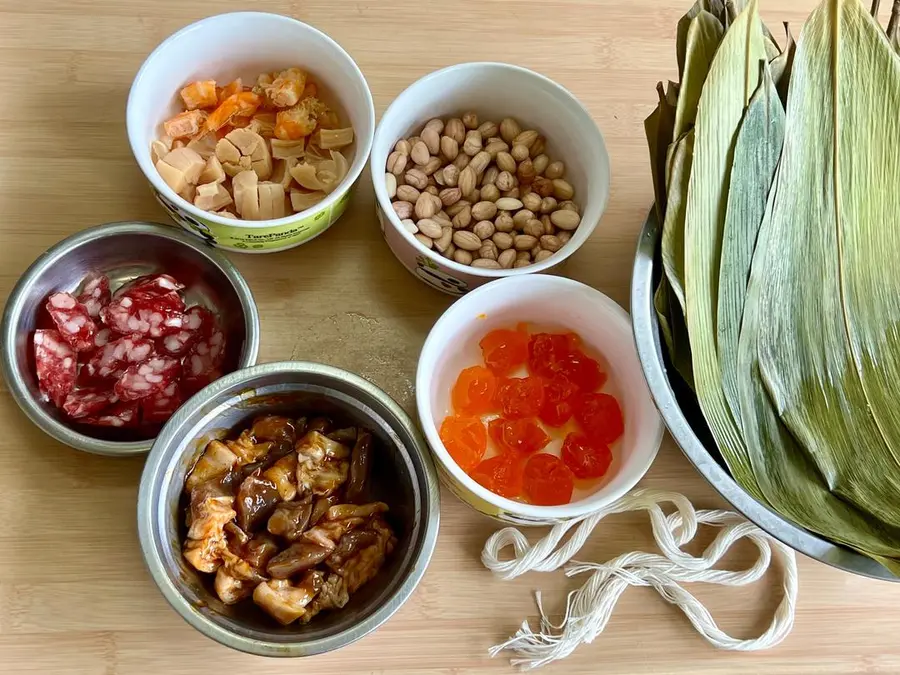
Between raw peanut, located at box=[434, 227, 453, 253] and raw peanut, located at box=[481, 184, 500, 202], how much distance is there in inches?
2.8

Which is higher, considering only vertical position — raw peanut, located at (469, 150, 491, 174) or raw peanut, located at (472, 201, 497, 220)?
raw peanut, located at (469, 150, 491, 174)

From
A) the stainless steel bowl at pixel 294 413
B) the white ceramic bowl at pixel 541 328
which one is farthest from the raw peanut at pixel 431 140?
the stainless steel bowl at pixel 294 413

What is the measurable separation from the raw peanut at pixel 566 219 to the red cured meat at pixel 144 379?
50 cm

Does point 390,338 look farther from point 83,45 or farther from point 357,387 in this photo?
point 83,45

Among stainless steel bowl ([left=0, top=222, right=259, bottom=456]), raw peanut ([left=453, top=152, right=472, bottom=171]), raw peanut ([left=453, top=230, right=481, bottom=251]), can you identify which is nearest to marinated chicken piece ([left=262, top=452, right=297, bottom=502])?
stainless steel bowl ([left=0, top=222, right=259, bottom=456])

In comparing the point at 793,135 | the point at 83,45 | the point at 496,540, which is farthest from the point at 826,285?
the point at 83,45

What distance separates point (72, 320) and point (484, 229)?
50 centimetres

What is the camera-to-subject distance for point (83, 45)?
3.52 ft

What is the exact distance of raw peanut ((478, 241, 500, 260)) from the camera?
985 mm

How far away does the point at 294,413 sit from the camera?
92 cm

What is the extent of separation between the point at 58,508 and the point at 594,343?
0.66 meters

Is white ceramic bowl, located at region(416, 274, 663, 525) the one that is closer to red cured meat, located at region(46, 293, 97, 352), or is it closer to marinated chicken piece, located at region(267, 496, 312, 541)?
marinated chicken piece, located at region(267, 496, 312, 541)

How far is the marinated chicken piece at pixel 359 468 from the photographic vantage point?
0.89m

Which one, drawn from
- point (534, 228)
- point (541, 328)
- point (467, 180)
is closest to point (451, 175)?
point (467, 180)
